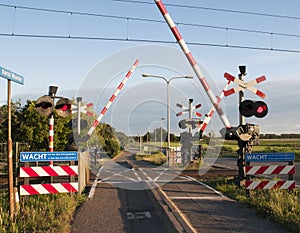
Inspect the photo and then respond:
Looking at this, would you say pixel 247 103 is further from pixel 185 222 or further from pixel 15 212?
pixel 15 212

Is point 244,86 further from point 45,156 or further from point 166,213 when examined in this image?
point 45,156

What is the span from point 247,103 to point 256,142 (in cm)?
224

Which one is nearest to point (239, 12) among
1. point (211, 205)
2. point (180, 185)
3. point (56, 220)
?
point (180, 185)

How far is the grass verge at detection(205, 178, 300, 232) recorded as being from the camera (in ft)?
24.6

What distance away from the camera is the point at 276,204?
8.68 m

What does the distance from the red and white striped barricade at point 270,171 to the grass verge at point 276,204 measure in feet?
0.70

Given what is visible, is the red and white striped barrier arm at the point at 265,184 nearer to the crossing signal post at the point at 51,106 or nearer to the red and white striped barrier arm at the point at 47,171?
the red and white striped barrier arm at the point at 47,171

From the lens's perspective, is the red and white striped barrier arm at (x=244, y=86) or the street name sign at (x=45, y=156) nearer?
the street name sign at (x=45, y=156)

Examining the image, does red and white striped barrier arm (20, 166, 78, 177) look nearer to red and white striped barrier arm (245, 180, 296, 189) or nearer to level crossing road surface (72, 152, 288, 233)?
level crossing road surface (72, 152, 288, 233)

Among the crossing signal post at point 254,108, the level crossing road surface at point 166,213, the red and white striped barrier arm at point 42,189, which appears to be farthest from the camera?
the crossing signal post at point 254,108

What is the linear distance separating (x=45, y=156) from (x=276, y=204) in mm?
5976

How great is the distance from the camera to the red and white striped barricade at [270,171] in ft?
34.6

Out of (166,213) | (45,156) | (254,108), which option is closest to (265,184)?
(254,108)

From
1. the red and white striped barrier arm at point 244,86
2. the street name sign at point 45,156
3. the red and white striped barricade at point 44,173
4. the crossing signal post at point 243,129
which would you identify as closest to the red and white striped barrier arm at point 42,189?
the red and white striped barricade at point 44,173
